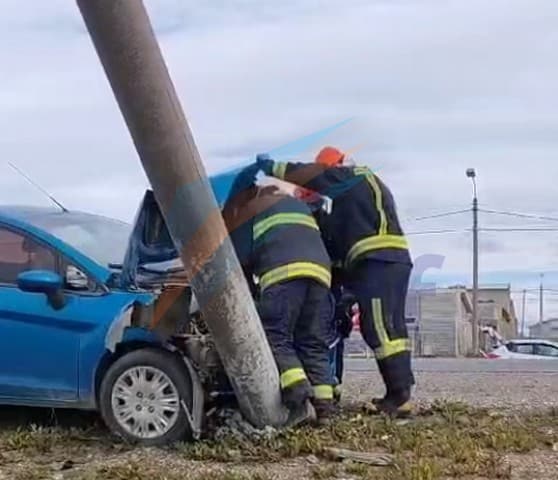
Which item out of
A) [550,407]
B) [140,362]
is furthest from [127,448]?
[550,407]

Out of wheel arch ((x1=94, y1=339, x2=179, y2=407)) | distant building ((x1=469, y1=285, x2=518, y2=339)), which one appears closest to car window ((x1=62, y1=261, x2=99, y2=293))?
wheel arch ((x1=94, y1=339, x2=179, y2=407))

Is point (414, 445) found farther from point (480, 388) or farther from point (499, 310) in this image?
point (499, 310)

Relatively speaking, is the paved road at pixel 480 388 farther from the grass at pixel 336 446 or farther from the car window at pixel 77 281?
the car window at pixel 77 281

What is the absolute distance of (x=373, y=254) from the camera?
720 centimetres

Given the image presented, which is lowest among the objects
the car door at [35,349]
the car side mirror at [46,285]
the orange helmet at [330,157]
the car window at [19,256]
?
the car door at [35,349]

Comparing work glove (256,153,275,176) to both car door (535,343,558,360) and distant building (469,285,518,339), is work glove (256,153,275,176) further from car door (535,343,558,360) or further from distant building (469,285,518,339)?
distant building (469,285,518,339)

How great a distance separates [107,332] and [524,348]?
24.7 m

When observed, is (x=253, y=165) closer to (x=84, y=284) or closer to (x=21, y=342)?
(x=84, y=284)

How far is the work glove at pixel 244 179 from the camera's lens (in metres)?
6.90

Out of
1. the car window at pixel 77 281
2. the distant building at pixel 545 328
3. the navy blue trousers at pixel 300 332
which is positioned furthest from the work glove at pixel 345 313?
the distant building at pixel 545 328

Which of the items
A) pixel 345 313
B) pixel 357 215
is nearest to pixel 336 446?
pixel 345 313

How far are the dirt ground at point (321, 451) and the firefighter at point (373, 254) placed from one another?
1.08 feet

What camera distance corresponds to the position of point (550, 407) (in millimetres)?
7836

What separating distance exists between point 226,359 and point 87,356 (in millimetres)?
1002
